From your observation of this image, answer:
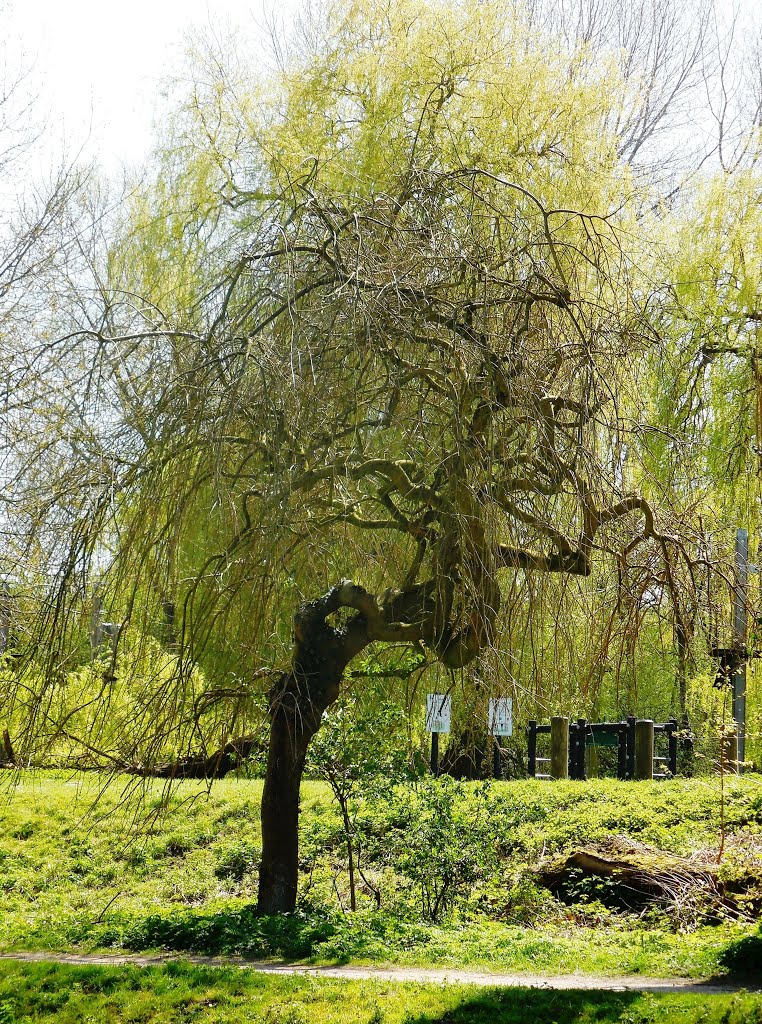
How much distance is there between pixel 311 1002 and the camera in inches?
266

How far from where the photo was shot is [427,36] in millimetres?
12141

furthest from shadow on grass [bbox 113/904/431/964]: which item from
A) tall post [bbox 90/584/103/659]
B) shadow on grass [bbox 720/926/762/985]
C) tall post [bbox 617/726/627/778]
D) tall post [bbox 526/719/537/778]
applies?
tall post [bbox 617/726/627/778]

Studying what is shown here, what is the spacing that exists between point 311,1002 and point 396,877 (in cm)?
487

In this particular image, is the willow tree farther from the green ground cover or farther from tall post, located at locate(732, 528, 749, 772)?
the green ground cover

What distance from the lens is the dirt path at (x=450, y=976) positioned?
7.12 m

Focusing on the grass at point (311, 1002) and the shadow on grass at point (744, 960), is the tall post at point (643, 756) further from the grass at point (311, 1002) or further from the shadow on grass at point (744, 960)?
the grass at point (311, 1002)

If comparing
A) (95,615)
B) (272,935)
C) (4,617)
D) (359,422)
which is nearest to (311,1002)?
(272,935)

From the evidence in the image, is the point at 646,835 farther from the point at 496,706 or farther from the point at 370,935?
the point at 496,706

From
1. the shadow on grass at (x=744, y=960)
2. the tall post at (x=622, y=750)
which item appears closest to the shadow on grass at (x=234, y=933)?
the shadow on grass at (x=744, y=960)

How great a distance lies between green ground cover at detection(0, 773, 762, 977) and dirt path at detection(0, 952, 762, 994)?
0.20 m

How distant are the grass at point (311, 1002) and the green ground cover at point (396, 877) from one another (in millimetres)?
929

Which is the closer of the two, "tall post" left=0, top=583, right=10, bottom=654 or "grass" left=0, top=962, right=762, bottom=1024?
"grass" left=0, top=962, right=762, bottom=1024

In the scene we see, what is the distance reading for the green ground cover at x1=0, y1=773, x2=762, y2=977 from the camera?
835cm

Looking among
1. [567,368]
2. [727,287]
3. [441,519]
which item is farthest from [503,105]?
[441,519]
